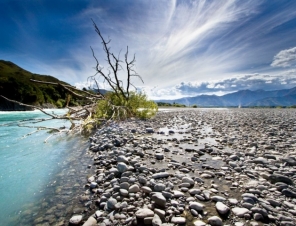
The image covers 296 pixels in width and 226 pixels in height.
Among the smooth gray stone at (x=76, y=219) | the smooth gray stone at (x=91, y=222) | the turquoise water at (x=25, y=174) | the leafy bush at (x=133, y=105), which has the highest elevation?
the leafy bush at (x=133, y=105)

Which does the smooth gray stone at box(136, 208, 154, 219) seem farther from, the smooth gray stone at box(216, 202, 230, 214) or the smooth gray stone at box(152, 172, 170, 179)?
the smooth gray stone at box(152, 172, 170, 179)

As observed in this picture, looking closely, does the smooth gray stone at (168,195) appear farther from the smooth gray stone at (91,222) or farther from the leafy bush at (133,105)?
the leafy bush at (133,105)

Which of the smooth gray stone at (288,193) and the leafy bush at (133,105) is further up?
the leafy bush at (133,105)

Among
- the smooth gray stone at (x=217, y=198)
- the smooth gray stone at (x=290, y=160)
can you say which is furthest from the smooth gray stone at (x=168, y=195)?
the smooth gray stone at (x=290, y=160)

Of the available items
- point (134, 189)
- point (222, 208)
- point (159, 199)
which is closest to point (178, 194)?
point (159, 199)

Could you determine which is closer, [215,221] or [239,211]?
[215,221]

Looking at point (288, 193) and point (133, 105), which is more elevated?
point (133, 105)

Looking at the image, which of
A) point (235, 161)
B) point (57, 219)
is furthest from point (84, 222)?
point (235, 161)

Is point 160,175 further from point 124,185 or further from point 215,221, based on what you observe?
point 215,221

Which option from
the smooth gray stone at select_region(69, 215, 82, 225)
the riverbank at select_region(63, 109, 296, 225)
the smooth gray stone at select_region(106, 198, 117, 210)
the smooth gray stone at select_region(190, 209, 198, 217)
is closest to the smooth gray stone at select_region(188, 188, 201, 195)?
the riverbank at select_region(63, 109, 296, 225)

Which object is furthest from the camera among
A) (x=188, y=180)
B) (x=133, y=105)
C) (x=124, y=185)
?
(x=133, y=105)

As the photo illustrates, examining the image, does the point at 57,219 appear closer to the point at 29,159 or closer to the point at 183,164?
the point at 183,164

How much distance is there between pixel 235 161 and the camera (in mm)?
4312

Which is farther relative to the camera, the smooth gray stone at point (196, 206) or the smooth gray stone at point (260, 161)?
the smooth gray stone at point (260, 161)
